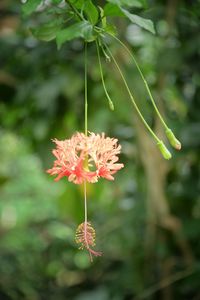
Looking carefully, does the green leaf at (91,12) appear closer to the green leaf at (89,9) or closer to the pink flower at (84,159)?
the green leaf at (89,9)

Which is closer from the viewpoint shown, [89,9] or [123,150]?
[89,9]

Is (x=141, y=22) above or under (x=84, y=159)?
above

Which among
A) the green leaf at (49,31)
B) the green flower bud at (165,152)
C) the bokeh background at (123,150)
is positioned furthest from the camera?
the bokeh background at (123,150)

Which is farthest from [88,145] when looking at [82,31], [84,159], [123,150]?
[123,150]

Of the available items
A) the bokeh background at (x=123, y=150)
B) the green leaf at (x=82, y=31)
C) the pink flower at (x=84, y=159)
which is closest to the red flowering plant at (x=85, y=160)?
the pink flower at (x=84, y=159)

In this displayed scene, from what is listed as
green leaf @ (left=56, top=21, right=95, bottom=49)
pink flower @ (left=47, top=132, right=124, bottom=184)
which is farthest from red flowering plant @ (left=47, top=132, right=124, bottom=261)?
green leaf @ (left=56, top=21, right=95, bottom=49)

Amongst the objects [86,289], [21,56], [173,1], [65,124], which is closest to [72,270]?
[86,289]

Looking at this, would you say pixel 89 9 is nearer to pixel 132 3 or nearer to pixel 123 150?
pixel 132 3

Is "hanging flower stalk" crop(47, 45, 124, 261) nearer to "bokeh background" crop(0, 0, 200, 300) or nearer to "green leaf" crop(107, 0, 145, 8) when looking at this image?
"green leaf" crop(107, 0, 145, 8)
